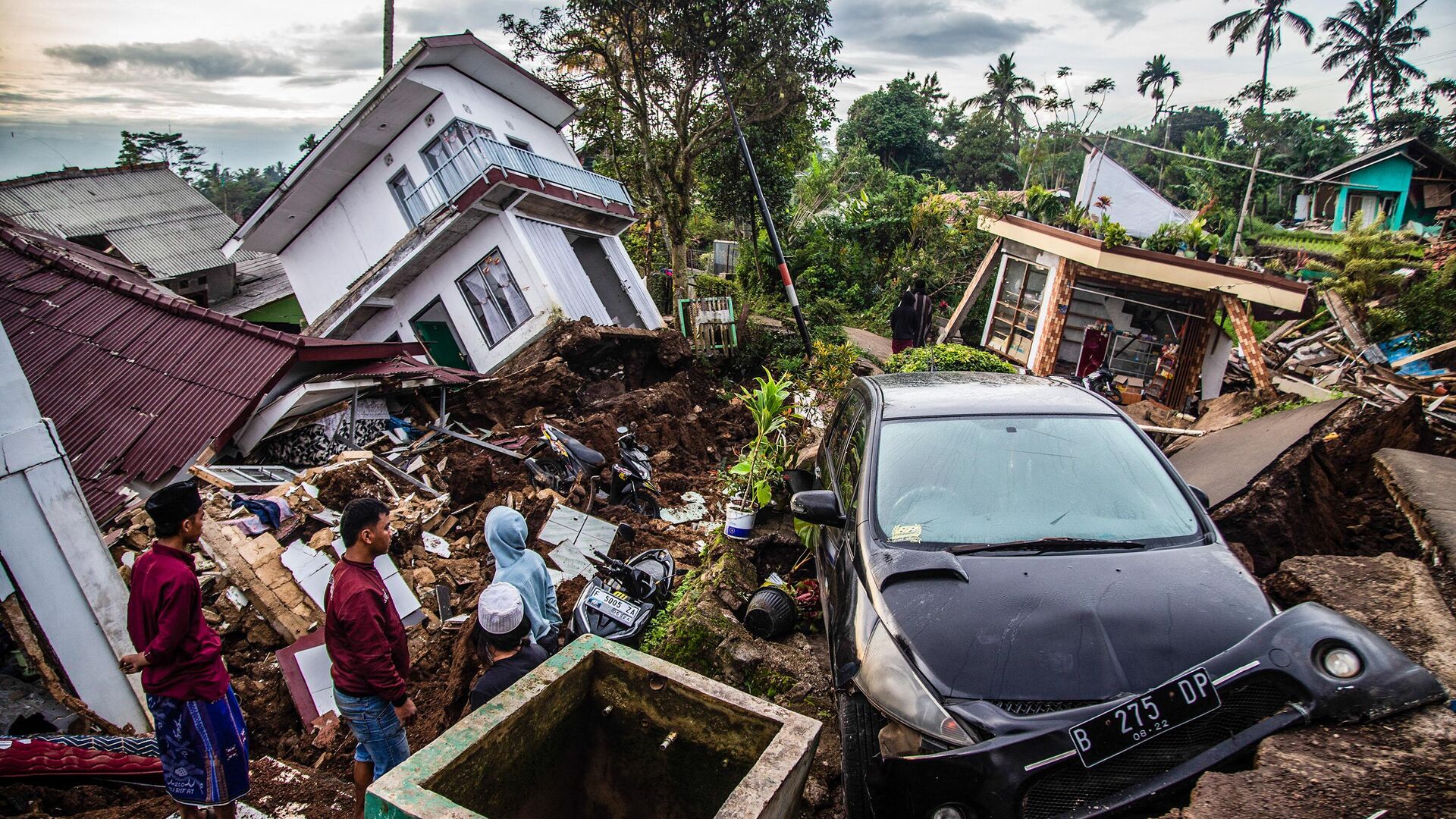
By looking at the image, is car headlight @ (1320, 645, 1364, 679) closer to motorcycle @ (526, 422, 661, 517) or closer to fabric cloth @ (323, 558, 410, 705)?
fabric cloth @ (323, 558, 410, 705)

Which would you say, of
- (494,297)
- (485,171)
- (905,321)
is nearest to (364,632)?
(905,321)

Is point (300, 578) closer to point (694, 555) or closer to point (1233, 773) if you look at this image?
point (694, 555)

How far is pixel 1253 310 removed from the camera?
1212 centimetres

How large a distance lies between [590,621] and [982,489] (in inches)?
112

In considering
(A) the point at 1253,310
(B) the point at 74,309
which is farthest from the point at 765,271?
(B) the point at 74,309

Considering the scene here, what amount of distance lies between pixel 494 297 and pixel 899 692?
1387cm

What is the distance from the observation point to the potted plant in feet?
20.3

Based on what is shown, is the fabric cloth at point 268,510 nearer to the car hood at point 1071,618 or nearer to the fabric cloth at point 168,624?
the fabric cloth at point 168,624

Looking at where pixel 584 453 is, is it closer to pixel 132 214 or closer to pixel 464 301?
pixel 464 301

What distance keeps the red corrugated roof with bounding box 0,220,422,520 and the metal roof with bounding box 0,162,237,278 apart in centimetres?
1402

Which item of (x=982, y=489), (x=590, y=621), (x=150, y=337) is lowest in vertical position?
(x=590, y=621)

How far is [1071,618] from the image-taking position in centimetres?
273

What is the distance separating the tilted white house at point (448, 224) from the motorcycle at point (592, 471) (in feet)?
18.1

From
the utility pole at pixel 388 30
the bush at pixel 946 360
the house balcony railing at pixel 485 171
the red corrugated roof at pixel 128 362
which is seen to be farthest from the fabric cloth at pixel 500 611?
the utility pole at pixel 388 30
